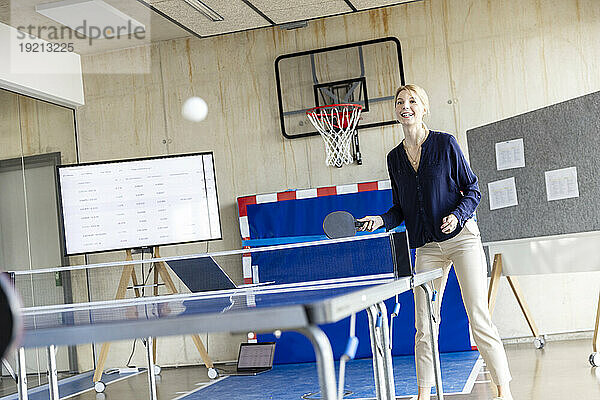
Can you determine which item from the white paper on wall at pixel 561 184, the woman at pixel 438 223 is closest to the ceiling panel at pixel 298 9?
the white paper on wall at pixel 561 184

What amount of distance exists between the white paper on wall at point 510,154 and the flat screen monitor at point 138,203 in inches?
80.0

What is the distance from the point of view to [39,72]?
5965 millimetres

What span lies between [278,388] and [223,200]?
6.83ft

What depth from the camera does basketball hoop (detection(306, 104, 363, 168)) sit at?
580cm

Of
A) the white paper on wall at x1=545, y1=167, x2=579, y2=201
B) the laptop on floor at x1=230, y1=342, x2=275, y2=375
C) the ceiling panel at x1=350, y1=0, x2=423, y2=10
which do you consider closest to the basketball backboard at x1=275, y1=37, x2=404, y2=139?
the ceiling panel at x1=350, y1=0, x2=423, y2=10

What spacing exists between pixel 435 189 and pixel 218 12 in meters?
2.87

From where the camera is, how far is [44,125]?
6.11 meters

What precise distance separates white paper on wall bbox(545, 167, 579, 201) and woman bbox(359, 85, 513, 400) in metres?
1.54

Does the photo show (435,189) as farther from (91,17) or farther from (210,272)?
(91,17)

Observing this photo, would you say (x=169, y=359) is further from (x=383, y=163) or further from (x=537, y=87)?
(x=537, y=87)

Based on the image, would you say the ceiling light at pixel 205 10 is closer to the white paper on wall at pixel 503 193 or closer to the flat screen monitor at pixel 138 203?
the flat screen monitor at pixel 138 203

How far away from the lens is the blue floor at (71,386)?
521 centimetres

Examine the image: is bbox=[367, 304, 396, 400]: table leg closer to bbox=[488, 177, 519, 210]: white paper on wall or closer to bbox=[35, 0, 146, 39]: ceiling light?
bbox=[488, 177, 519, 210]: white paper on wall

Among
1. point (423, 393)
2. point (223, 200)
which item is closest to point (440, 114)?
point (223, 200)
